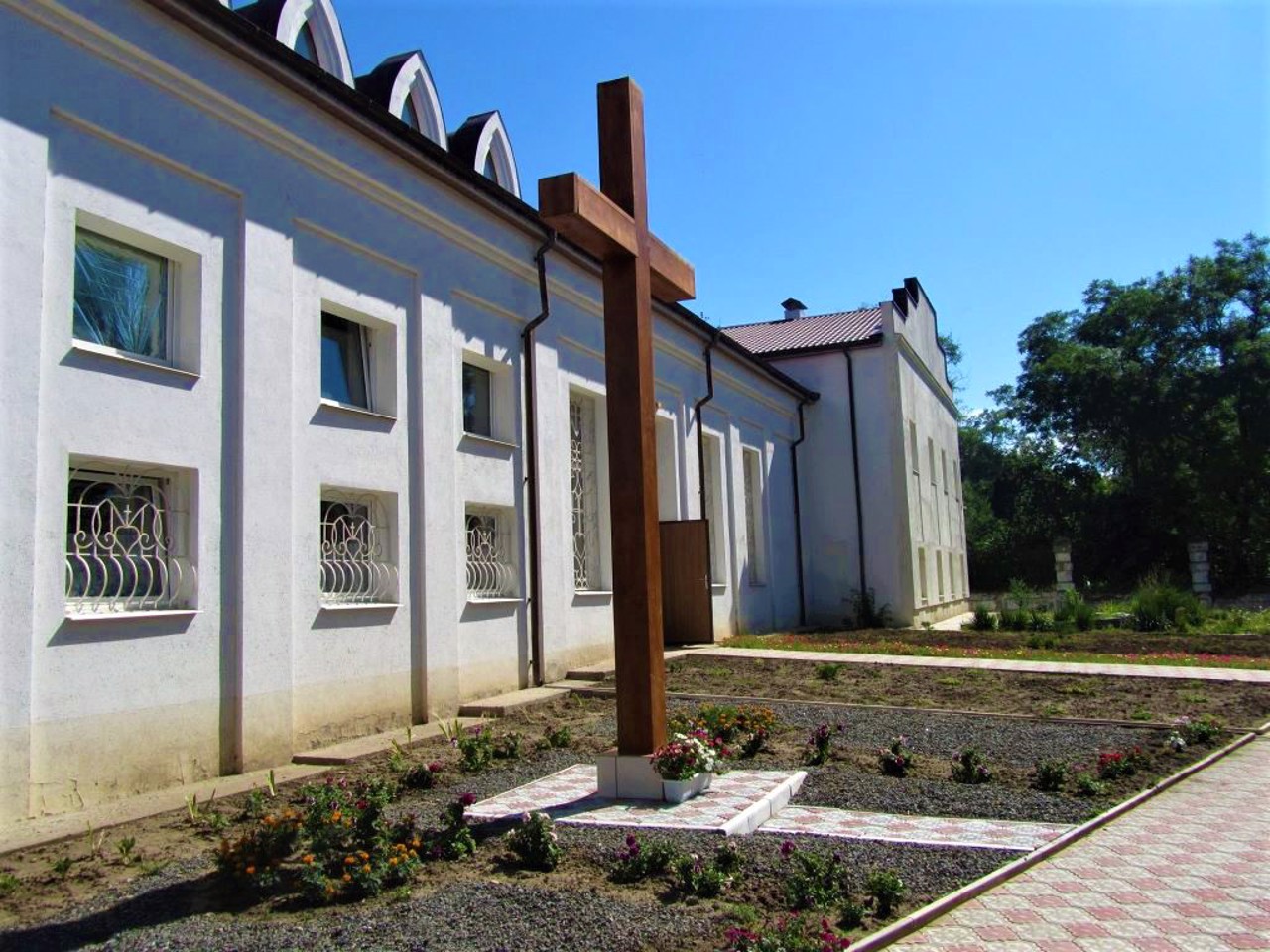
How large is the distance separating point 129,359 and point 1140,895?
657 cm

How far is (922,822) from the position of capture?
18.1 feet

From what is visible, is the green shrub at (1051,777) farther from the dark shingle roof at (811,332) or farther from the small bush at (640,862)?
the dark shingle roof at (811,332)

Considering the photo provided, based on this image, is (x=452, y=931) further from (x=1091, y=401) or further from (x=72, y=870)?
(x=1091, y=401)

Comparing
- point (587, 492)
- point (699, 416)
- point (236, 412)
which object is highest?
point (699, 416)

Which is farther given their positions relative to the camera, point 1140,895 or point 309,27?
point 309,27

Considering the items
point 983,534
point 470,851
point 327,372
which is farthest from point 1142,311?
point 470,851

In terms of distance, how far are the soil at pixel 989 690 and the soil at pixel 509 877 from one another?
4.91ft

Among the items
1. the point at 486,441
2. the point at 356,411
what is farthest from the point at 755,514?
the point at 356,411

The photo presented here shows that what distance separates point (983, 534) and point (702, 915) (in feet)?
178

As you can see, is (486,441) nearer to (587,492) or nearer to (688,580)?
(587,492)

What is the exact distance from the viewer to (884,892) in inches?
160

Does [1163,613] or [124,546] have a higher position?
[124,546]

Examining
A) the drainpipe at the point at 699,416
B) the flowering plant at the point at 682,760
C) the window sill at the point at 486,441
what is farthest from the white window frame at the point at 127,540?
the drainpipe at the point at 699,416

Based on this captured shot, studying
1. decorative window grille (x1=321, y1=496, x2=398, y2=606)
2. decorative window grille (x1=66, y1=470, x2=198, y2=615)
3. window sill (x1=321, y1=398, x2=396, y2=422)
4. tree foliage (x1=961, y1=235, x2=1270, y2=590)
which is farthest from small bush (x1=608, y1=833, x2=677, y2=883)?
tree foliage (x1=961, y1=235, x2=1270, y2=590)
